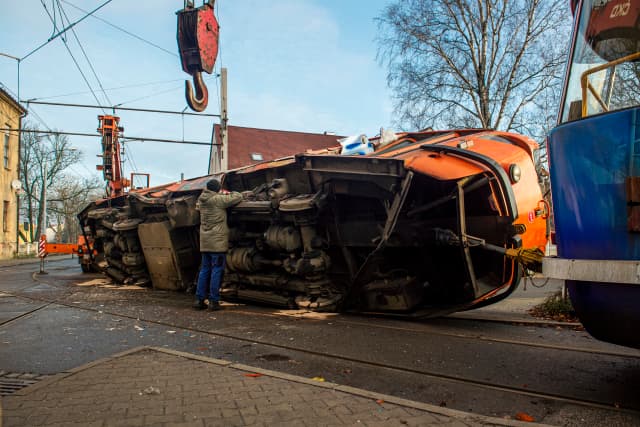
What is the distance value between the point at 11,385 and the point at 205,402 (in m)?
1.52

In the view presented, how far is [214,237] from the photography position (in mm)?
6930

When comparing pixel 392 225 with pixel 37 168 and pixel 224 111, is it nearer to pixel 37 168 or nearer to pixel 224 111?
pixel 224 111

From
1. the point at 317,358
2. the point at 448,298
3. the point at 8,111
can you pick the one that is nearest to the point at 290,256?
the point at 448,298

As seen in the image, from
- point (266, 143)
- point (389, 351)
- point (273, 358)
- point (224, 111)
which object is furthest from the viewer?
point (266, 143)

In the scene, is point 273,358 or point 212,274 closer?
point 273,358

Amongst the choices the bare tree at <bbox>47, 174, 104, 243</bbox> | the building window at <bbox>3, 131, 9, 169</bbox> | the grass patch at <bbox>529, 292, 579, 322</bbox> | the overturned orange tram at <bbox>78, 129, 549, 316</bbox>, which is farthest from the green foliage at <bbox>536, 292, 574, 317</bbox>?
the bare tree at <bbox>47, 174, 104, 243</bbox>

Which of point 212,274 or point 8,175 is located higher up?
point 8,175

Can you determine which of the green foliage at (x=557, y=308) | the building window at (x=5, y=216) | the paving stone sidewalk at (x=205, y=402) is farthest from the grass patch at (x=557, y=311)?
the building window at (x=5, y=216)

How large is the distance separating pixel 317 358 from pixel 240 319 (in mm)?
2146

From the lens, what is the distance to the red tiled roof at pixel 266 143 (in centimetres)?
3656

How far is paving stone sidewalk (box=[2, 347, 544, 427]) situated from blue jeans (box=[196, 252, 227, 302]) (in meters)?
3.31

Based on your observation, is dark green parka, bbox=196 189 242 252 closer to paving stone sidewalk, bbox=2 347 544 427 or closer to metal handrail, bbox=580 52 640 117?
paving stone sidewalk, bbox=2 347 544 427

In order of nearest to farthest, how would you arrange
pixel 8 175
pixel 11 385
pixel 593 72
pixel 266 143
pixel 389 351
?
pixel 593 72 → pixel 11 385 → pixel 389 351 → pixel 8 175 → pixel 266 143

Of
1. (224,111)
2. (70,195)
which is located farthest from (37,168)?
(224,111)
